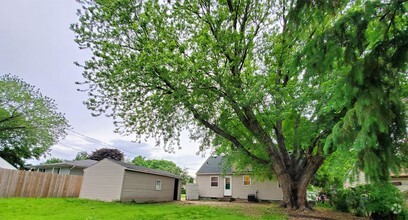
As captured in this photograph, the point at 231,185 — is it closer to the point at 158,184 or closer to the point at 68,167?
the point at 158,184

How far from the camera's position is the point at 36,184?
52.3ft

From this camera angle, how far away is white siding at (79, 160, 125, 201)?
16.2 m

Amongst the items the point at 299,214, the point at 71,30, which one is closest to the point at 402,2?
the point at 299,214

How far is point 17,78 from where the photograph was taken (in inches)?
932

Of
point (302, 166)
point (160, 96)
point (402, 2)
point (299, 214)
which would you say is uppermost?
point (160, 96)

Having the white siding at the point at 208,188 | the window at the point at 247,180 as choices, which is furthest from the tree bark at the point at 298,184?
the white siding at the point at 208,188

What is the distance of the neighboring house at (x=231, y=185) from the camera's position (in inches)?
806

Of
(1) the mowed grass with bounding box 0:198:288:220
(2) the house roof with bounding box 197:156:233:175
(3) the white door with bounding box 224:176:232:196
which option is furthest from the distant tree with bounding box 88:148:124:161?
(1) the mowed grass with bounding box 0:198:288:220

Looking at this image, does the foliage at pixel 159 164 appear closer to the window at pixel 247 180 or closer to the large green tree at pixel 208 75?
the window at pixel 247 180

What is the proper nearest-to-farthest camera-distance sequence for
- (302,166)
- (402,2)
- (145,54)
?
(402,2)
(145,54)
(302,166)

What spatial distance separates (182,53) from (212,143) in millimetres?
6154

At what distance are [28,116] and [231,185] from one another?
2118cm

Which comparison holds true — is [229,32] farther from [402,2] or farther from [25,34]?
[25,34]

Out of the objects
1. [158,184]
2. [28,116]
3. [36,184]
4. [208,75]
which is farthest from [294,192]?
[28,116]
